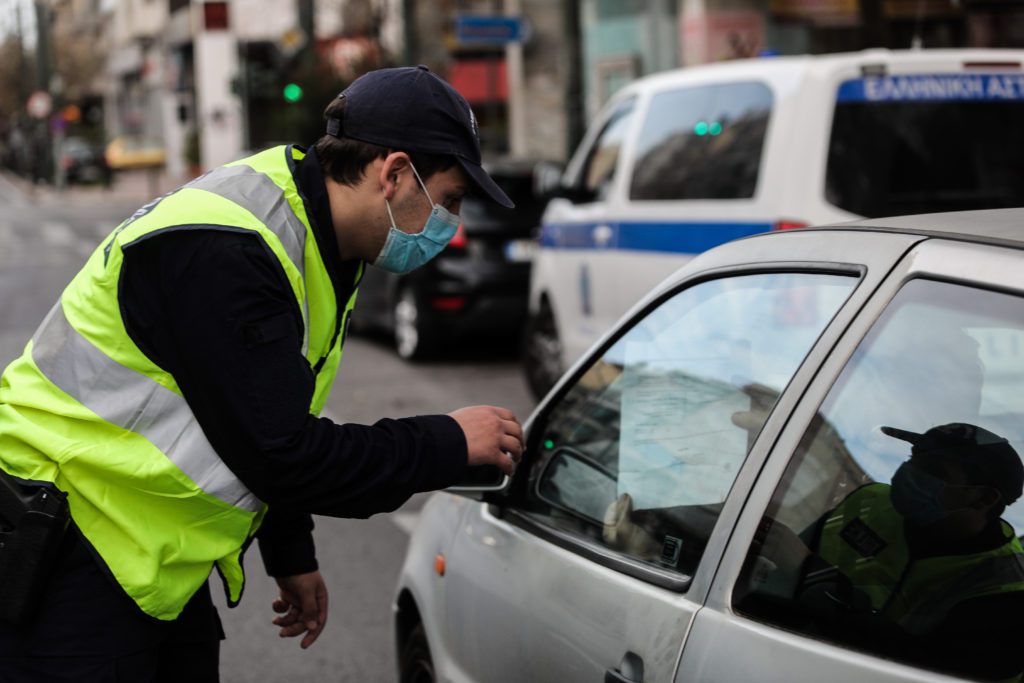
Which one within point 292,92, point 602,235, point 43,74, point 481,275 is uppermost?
point 602,235

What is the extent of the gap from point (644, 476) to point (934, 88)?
12.7 ft

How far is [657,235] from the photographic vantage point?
7004 mm

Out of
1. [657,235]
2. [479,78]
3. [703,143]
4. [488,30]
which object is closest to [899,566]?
[703,143]

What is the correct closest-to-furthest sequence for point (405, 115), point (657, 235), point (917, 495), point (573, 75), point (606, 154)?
point (917, 495) → point (405, 115) → point (657, 235) → point (606, 154) → point (573, 75)

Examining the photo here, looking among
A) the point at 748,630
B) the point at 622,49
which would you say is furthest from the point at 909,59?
the point at 622,49

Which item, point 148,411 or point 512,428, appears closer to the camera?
point 148,411

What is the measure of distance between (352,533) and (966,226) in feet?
14.8

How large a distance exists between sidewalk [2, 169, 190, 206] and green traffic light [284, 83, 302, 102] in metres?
19.2

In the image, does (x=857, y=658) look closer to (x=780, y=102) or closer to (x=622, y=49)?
(x=780, y=102)

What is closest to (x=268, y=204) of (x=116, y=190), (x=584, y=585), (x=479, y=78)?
(x=584, y=585)

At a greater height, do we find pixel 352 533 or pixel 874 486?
pixel 874 486

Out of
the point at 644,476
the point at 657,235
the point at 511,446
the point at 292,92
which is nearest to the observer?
the point at 511,446

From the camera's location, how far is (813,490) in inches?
80.7

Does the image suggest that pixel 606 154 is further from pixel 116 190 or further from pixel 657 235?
pixel 116 190
